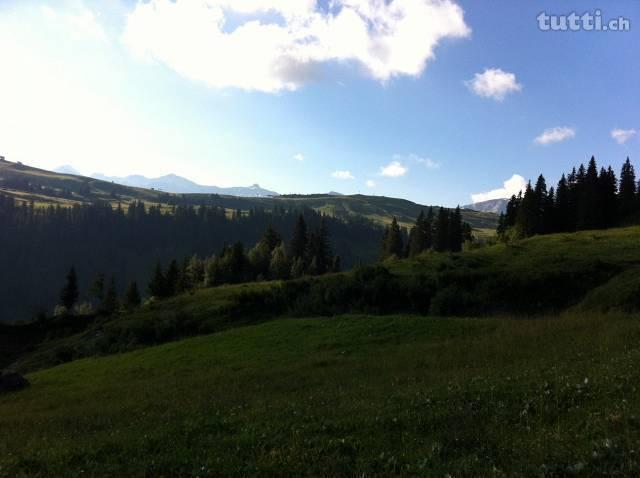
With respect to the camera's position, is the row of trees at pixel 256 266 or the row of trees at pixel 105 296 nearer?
the row of trees at pixel 105 296

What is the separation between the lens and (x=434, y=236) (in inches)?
4732

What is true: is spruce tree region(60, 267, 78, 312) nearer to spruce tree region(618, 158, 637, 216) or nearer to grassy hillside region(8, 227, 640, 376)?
grassy hillside region(8, 227, 640, 376)

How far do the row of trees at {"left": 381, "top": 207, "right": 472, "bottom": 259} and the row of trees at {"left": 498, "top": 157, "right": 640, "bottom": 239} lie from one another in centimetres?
1108

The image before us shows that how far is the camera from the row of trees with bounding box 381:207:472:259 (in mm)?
115125

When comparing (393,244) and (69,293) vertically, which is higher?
(393,244)

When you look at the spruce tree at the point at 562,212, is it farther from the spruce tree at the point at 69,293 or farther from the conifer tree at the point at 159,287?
the spruce tree at the point at 69,293

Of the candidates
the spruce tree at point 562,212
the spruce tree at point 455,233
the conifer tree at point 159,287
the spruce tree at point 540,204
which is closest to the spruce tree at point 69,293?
the conifer tree at point 159,287

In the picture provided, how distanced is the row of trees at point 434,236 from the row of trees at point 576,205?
436 inches

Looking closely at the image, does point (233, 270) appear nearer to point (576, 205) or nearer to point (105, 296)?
point (105, 296)

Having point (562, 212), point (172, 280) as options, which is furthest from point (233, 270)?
point (562, 212)

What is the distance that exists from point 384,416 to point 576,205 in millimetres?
109923

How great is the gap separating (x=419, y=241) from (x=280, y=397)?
360 feet

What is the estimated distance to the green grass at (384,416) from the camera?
25.2ft

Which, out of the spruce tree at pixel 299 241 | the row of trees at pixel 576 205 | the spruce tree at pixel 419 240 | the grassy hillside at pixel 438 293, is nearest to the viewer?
the grassy hillside at pixel 438 293
